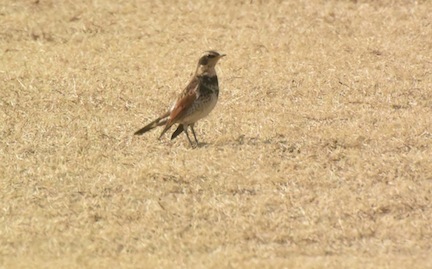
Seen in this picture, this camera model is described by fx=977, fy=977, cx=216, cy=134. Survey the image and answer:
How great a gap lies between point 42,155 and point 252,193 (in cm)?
252

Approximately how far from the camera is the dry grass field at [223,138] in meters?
8.14

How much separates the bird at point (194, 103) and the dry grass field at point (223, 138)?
248mm

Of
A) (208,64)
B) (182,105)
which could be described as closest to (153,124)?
(182,105)

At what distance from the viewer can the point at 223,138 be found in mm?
10906

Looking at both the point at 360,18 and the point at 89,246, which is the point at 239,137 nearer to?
the point at 89,246

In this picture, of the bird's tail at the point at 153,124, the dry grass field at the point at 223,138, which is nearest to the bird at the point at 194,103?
the bird's tail at the point at 153,124

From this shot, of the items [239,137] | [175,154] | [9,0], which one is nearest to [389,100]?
[239,137]

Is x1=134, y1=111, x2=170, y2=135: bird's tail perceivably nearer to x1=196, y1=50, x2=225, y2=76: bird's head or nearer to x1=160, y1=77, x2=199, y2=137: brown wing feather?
x1=160, y1=77, x2=199, y2=137: brown wing feather

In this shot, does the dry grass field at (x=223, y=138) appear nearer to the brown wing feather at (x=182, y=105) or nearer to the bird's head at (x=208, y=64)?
the brown wing feather at (x=182, y=105)

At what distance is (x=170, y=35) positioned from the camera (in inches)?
634

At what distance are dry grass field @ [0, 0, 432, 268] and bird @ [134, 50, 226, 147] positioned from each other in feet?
0.81

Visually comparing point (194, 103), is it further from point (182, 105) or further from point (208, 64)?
point (208, 64)

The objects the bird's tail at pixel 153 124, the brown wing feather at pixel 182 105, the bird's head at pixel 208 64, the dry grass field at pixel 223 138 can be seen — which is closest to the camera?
the dry grass field at pixel 223 138

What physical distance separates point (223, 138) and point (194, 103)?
0.63 metres
